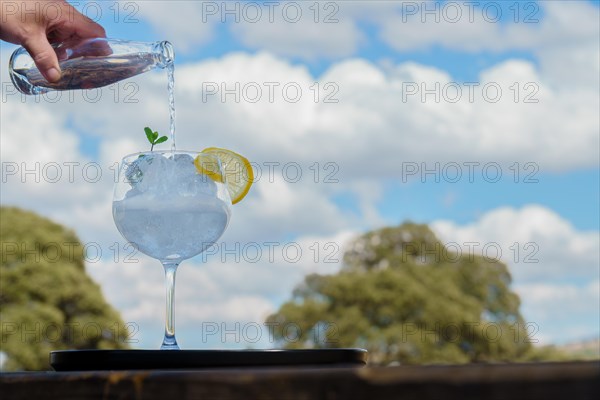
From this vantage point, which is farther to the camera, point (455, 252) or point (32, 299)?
point (455, 252)

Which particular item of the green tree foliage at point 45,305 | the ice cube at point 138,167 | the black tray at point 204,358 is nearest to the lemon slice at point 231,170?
the ice cube at point 138,167

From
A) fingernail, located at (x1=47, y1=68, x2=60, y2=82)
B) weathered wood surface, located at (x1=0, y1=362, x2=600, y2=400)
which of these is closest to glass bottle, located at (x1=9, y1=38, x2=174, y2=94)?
fingernail, located at (x1=47, y1=68, x2=60, y2=82)

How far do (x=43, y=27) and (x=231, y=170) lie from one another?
698 mm

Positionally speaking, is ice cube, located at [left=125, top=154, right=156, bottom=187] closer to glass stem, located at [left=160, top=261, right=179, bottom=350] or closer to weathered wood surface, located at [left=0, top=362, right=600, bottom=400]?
glass stem, located at [left=160, top=261, right=179, bottom=350]

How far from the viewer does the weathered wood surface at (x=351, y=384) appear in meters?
0.57

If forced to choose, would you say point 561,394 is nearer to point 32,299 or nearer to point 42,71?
point 42,71

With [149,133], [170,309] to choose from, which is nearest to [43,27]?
[149,133]

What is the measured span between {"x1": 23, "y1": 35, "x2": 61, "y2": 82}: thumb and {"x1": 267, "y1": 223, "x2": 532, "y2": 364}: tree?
14711 millimetres

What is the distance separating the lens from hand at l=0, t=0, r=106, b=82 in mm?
2221

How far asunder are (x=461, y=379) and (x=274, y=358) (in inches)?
27.3

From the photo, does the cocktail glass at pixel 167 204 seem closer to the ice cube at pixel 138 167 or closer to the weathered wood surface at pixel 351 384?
the ice cube at pixel 138 167

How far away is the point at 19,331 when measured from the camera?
14.1 metres

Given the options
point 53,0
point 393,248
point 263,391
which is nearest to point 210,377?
point 263,391

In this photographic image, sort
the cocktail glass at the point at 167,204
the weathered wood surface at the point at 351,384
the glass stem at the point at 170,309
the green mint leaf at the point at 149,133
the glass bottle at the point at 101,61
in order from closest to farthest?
the weathered wood surface at the point at 351,384 → the glass stem at the point at 170,309 → the cocktail glass at the point at 167,204 → the green mint leaf at the point at 149,133 → the glass bottle at the point at 101,61
